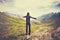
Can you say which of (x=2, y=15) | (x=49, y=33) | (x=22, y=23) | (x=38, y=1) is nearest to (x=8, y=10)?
(x=2, y=15)

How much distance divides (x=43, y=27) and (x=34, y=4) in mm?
559

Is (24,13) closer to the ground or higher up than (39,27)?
higher up

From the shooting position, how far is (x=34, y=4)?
4.11m

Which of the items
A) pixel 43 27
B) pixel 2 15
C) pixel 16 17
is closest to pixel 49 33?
pixel 43 27

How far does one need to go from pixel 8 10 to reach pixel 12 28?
42 centimetres

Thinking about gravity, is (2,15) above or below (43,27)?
above

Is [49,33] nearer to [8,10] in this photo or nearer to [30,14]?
[30,14]

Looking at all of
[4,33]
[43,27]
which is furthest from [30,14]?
[4,33]

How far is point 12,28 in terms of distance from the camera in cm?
404

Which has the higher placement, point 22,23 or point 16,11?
point 16,11

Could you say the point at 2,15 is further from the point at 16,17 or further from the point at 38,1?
the point at 38,1

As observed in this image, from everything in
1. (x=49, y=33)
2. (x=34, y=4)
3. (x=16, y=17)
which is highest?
(x=34, y=4)

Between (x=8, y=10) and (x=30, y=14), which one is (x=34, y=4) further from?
(x=8, y=10)

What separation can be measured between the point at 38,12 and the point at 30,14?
0.18 meters
